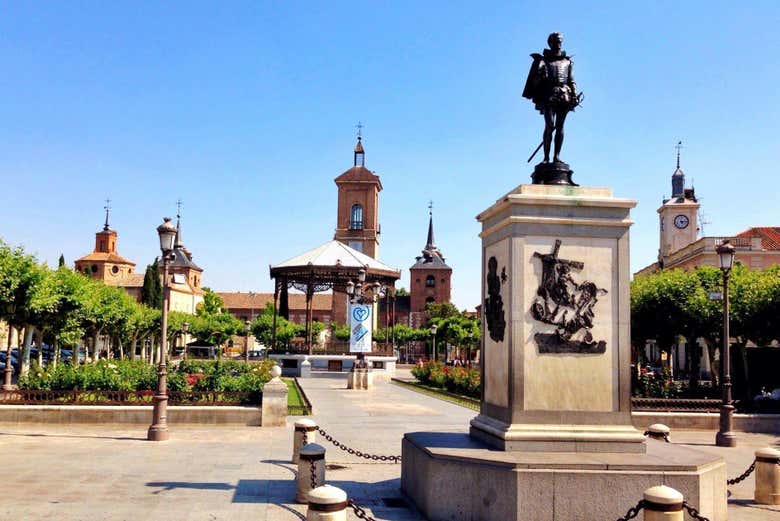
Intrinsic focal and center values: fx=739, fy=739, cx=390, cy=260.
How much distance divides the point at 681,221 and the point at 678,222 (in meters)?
0.32

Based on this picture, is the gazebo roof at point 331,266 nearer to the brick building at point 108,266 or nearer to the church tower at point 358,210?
the church tower at point 358,210

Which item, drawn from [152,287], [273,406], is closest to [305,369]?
[273,406]

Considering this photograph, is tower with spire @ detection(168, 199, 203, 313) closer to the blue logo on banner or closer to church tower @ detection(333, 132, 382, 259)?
church tower @ detection(333, 132, 382, 259)

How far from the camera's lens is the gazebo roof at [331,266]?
1704 inches

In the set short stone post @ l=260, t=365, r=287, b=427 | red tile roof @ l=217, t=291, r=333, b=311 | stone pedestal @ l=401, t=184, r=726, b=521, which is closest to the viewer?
stone pedestal @ l=401, t=184, r=726, b=521

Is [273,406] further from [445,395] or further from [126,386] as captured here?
[445,395]

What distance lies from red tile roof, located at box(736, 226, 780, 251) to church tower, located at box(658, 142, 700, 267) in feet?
52.4

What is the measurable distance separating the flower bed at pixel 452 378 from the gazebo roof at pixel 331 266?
7.67 m

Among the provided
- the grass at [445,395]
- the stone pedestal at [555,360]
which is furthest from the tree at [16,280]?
the stone pedestal at [555,360]

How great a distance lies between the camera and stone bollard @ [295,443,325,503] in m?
8.91

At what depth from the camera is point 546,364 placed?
8.33m

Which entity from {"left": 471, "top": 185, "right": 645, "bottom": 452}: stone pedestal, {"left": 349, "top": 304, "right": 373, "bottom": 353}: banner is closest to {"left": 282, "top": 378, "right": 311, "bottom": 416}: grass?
{"left": 349, "top": 304, "right": 373, "bottom": 353}: banner

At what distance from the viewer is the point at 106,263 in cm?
11906

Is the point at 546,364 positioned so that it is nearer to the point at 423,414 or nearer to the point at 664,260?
the point at 423,414
